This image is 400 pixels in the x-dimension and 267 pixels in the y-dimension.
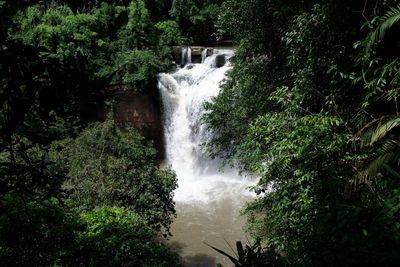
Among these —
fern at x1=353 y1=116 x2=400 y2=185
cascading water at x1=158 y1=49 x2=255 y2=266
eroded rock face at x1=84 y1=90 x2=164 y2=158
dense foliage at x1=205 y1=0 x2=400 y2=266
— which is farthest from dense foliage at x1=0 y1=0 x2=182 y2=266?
fern at x1=353 y1=116 x2=400 y2=185

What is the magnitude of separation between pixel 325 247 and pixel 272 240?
13.4 ft

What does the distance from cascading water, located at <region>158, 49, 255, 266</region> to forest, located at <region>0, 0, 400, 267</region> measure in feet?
12.4

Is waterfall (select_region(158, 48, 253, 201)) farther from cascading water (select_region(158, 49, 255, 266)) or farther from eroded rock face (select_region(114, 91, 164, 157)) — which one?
eroded rock face (select_region(114, 91, 164, 157))

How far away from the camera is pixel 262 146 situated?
22.9 feet

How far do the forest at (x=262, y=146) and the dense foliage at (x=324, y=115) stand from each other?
0.03 metres

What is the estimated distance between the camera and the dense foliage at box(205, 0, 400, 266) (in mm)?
3277

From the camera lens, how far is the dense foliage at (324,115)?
10.7ft

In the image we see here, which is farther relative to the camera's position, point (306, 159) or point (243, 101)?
point (243, 101)

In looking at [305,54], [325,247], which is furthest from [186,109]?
[325,247]

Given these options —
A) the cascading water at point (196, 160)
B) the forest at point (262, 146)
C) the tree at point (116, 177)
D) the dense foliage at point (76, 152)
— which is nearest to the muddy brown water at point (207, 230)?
the cascading water at point (196, 160)

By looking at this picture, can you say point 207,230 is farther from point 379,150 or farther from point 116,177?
point 379,150

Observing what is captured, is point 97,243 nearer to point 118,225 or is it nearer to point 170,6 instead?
point 118,225

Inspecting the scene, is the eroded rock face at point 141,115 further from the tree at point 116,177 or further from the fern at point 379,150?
the fern at point 379,150

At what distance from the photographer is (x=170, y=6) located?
23.0m
